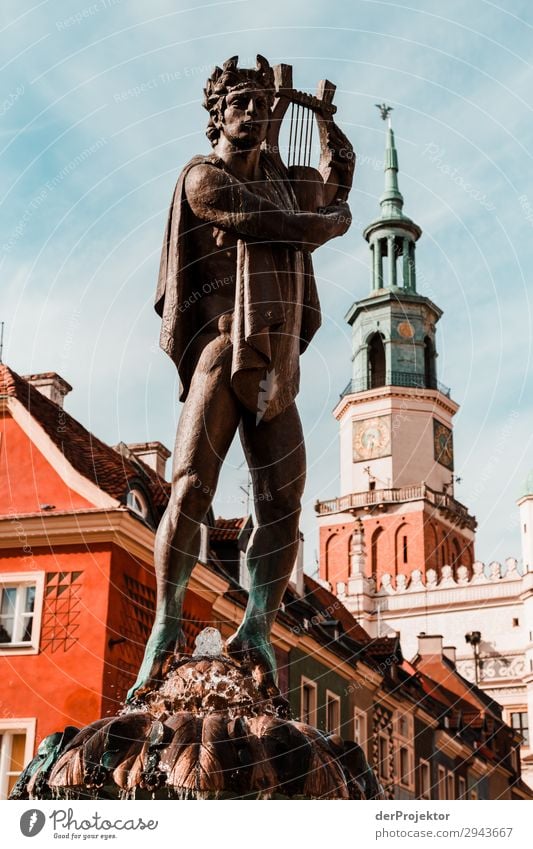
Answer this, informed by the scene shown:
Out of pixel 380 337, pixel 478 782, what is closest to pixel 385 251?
pixel 380 337

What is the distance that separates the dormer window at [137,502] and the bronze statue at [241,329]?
624 inches

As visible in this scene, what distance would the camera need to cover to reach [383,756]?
112 ft

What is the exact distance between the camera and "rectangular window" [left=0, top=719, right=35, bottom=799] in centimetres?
1903

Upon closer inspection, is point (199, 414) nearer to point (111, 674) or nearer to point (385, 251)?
point (111, 674)

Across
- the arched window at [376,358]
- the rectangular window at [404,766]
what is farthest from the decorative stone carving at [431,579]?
the rectangular window at [404,766]

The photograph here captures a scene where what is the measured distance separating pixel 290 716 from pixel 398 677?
3219cm

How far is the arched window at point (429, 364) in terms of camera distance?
8776 cm

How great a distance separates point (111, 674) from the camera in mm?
19531

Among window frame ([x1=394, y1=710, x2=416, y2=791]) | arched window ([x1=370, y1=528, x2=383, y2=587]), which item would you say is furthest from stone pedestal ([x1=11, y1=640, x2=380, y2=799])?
arched window ([x1=370, y1=528, x2=383, y2=587])

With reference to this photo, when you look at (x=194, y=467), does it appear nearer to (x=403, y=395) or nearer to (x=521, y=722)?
(x=521, y=722)

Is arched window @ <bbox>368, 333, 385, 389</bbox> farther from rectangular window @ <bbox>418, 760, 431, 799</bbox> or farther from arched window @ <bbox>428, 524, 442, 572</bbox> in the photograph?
rectangular window @ <bbox>418, 760, 431, 799</bbox>

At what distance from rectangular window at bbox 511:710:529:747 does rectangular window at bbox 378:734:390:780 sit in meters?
33.7

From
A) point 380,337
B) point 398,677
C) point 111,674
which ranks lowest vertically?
point 111,674

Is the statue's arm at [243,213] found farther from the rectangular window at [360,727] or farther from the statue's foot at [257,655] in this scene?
the rectangular window at [360,727]
